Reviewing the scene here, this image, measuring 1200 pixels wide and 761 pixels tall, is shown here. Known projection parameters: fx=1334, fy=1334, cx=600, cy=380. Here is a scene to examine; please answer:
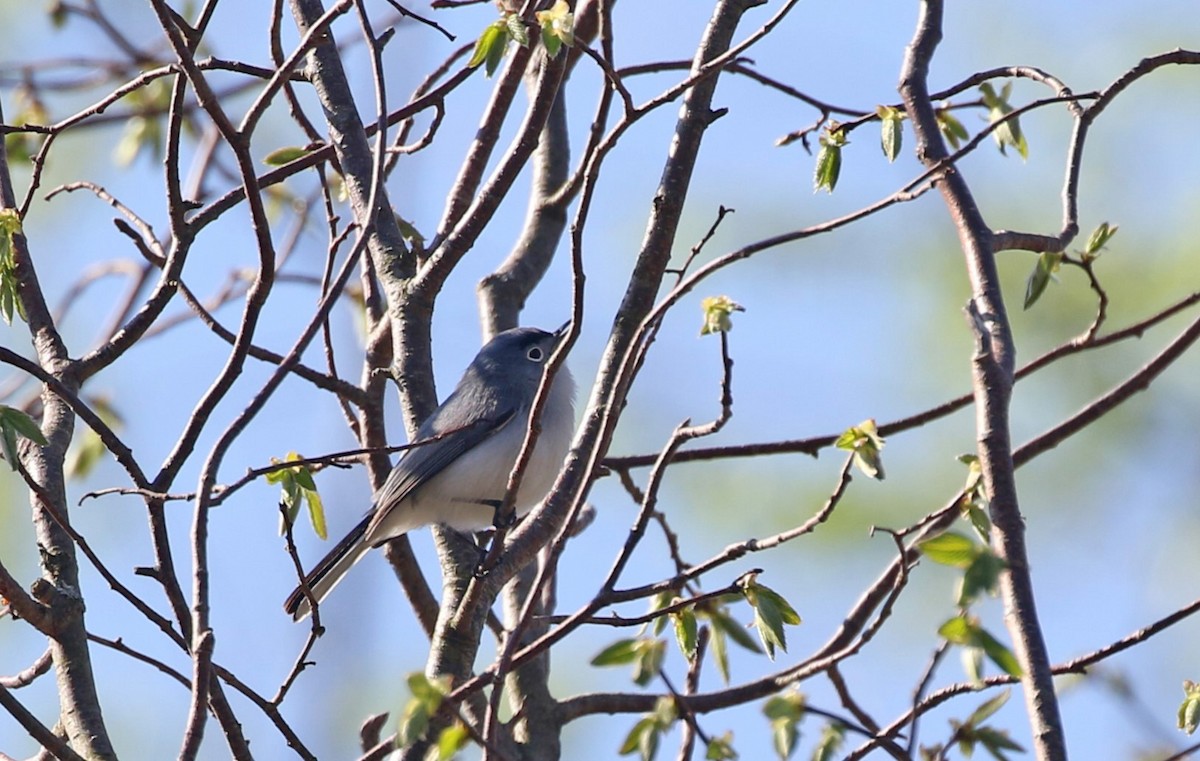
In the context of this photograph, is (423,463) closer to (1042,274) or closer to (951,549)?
(1042,274)

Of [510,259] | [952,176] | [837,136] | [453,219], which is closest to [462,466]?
[510,259]

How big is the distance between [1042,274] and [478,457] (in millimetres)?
2323

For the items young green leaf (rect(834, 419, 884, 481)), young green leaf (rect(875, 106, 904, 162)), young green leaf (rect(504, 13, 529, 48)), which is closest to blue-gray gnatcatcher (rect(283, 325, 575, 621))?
young green leaf (rect(875, 106, 904, 162))

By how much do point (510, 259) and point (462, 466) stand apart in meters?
0.75

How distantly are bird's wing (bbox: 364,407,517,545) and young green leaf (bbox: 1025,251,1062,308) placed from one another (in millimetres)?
1774

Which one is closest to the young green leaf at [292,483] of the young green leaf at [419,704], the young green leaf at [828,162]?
the young green leaf at [419,704]

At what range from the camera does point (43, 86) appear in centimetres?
518

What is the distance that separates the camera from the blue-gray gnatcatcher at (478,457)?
13.9 feet

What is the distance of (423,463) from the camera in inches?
170

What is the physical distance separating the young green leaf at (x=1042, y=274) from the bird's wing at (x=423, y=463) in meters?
1.77

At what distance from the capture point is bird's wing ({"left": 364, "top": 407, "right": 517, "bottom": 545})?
4133 millimetres

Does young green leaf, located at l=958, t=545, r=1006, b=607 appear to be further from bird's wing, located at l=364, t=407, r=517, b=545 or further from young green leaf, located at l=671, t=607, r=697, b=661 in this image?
bird's wing, located at l=364, t=407, r=517, b=545

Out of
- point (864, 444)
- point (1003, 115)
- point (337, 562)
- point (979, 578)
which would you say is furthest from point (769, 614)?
point (337, 562)

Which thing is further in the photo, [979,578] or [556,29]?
[556,29]
